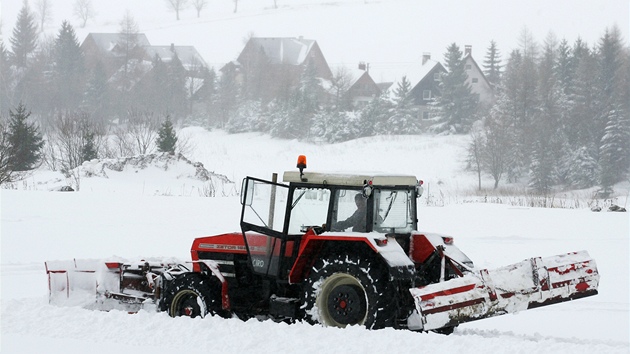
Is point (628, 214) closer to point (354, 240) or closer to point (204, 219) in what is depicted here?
point (204, 219)

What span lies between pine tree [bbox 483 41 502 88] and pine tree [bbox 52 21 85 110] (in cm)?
4191

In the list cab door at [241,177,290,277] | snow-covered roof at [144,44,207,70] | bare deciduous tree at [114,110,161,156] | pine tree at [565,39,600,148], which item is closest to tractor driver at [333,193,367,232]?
cab door at [241,177,290,277]

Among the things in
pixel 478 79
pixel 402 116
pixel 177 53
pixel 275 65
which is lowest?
pixel 402 116

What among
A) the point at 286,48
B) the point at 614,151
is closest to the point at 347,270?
the point at 614,151

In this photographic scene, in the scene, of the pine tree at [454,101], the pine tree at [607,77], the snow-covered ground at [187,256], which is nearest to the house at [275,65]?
the pine tree at [454,101]

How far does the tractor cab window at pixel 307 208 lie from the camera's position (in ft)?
28.3

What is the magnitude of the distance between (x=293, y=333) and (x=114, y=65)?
296ft

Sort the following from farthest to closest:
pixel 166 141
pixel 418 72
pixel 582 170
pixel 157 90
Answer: pixel 157 90, pixel 418 72, pixel 582 170, pixel 166 141

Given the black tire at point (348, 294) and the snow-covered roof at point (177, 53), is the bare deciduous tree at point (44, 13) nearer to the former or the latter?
the snow-covered roof at point (177, 53)

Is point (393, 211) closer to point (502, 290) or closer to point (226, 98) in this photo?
point (502, 290)

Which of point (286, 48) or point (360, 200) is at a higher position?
point (286, 48)

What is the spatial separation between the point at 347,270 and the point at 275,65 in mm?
84704

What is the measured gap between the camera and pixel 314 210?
8.70 meters

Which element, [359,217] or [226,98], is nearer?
[359,217]
